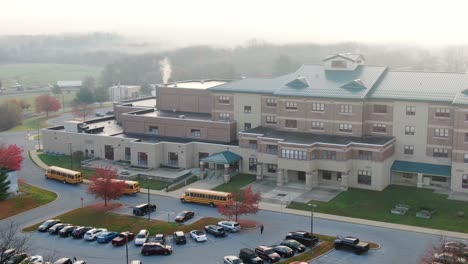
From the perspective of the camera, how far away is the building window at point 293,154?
239ft

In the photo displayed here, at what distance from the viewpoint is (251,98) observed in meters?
85.6

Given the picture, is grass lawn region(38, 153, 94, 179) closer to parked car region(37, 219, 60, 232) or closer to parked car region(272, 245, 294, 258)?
parked car region(37, 219, 60, 232)

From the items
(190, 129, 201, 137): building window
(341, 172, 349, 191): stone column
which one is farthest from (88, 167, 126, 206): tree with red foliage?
(341, 172, 349, 191): stone column

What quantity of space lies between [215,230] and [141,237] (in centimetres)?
670

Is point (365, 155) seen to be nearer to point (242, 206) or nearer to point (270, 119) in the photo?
point (270, 119)

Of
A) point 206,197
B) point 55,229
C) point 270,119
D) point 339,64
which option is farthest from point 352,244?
point 339,64

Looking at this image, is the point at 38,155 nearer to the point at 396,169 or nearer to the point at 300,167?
the point at 300,167

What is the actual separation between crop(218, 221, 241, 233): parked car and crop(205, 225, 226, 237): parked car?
0.59 m

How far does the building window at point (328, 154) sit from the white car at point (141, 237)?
24.8m

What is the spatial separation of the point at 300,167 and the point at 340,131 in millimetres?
8181

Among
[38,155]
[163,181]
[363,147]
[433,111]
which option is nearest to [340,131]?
[363,147]

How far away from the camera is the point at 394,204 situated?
6612 centimetres

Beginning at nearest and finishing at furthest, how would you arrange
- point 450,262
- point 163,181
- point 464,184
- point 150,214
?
point 450,262 < point 150,214 < point 464,184 < point 163,181

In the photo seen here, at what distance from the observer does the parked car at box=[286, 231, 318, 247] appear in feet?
178
